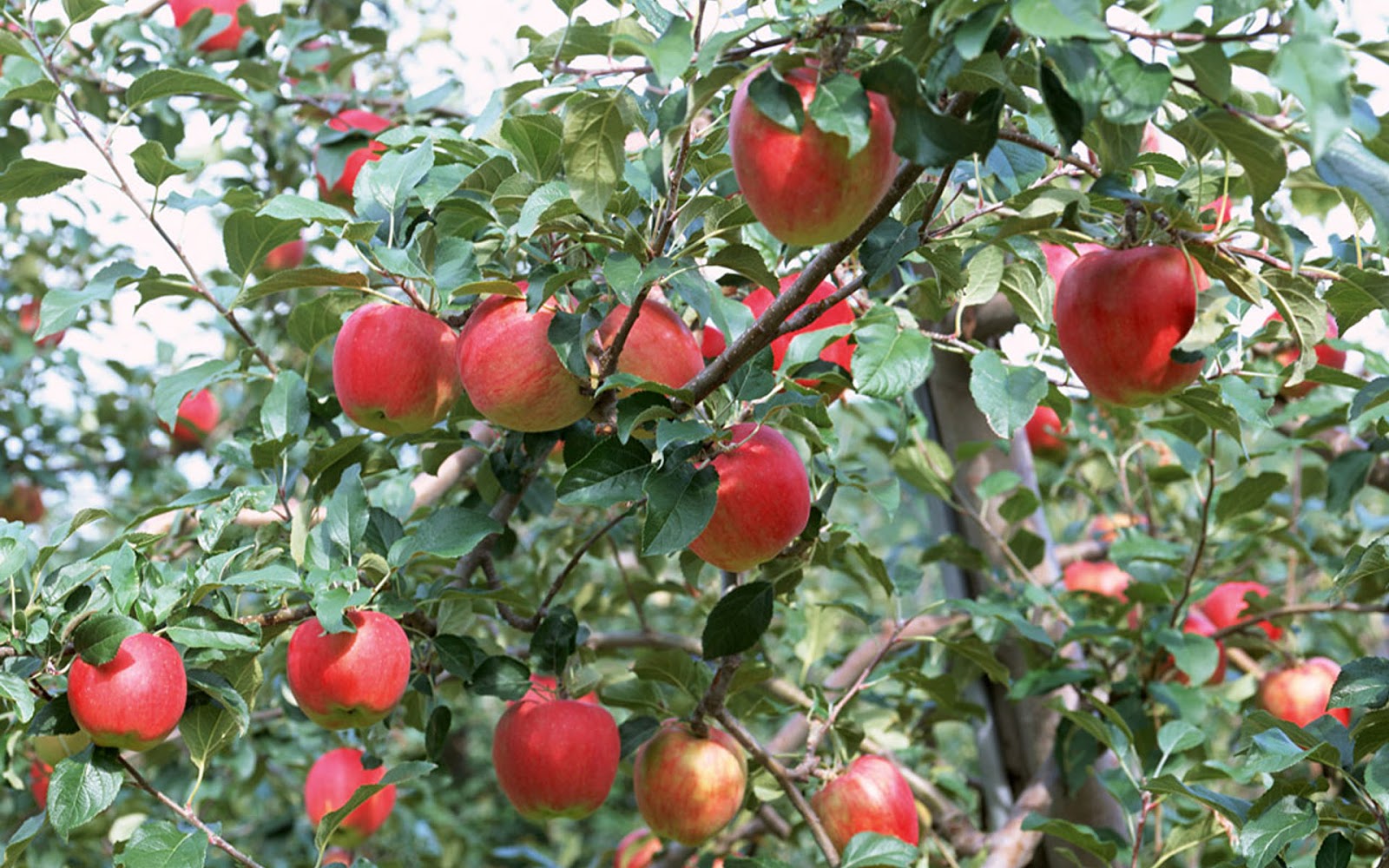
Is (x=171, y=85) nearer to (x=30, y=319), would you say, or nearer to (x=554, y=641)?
(x=554, y=641)

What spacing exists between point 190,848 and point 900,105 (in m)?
0.73

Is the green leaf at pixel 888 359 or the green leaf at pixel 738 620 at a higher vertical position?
the green leaf at pixel 888 359

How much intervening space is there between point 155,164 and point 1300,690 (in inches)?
60.3

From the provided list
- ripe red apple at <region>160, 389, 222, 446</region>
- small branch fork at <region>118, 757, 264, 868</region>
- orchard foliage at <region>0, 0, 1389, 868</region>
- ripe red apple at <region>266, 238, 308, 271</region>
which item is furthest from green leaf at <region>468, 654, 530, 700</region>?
ripe red apple at <region>160, 389, 222, 446</region>

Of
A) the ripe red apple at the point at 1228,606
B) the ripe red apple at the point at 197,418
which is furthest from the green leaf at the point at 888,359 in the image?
the ripe red apple at the point at 197,418

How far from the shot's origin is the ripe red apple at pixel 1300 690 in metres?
1.62

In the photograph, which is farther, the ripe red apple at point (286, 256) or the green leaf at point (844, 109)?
the ripe red apple at point (286, 256)

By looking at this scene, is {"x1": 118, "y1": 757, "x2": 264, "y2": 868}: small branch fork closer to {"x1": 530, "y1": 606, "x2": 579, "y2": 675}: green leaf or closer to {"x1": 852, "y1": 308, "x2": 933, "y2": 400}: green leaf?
{"x1": 530, "y1": 606, "x2": 579, "y2": 675}: green leaf

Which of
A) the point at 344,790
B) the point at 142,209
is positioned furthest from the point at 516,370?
the point at 344,790

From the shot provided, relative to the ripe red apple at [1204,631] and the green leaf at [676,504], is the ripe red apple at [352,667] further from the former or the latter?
the ripe red apple at [1204,631]

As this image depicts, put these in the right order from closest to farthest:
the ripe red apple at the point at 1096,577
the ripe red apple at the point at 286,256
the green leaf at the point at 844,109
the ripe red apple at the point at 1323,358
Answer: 1. the green leaf at the point at 844,109
2. the ripe red apple at the point at 1323,358
3. the ripe red apple at the point at 1096,577
4. the ripe red apple at the point at 286,256

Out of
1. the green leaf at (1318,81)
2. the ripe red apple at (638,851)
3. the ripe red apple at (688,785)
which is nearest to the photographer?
the green leaf at (1318,81)

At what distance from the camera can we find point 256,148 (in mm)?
2217

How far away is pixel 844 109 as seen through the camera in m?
0.61
